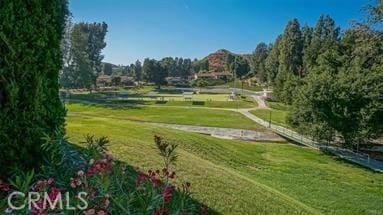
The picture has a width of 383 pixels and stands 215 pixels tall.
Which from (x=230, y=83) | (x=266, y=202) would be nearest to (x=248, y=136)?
(x=266, y=202)

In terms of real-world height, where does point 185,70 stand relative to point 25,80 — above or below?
above

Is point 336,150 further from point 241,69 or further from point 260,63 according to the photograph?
point 241,69

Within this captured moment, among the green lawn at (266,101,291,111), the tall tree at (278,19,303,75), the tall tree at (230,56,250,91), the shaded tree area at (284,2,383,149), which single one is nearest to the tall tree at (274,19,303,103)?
the tall tree at (278,19,303,75)

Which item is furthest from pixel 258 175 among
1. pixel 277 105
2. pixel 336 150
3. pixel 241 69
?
pixel 241 69

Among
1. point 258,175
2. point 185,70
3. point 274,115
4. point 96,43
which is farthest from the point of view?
point 185,70

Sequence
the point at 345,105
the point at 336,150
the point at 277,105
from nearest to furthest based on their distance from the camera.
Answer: the point at 345,105, the point at 336,150, the point at 277,105

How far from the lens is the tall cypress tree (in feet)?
20.8

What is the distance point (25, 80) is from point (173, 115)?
2143 inches

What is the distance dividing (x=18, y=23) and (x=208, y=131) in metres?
40.5

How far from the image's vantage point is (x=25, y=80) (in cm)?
653

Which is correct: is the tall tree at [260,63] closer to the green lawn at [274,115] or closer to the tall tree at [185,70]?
the tall tree at [185,70]

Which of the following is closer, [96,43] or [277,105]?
[277,105]

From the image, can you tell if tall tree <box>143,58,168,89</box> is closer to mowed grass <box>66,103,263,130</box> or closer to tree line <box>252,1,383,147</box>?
mowed grass <box>66,103,263,130</box>

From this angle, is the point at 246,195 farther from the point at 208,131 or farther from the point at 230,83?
the point at 230,83
